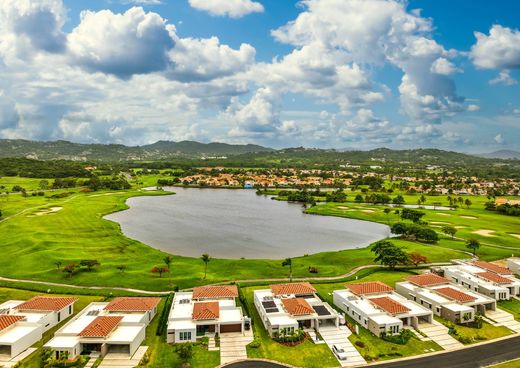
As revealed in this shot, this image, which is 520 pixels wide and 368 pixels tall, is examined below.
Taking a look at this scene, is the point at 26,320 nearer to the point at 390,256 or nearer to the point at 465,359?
the point at 465,359

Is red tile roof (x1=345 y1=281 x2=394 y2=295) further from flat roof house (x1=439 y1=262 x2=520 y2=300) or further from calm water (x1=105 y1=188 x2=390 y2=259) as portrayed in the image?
calm water (x1=105 y1=188 x2=390 y2=259)

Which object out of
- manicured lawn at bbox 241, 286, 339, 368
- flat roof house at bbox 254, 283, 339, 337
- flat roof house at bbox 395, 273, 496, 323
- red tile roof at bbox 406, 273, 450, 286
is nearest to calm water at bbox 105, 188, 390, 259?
flat roof house at bbox 254, 283, 339, 337

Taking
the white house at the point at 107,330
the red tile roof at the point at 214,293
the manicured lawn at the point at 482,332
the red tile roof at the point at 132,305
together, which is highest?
the red tile roof at the point at 214,293

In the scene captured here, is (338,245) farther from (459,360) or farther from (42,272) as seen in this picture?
Result: (42,272)

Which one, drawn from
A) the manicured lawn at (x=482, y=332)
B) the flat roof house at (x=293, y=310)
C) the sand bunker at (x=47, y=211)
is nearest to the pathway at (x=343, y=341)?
the flat roof house at (x=293, y=310)

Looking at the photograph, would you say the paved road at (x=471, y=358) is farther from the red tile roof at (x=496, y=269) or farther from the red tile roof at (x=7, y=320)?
the red tile roof at (x=7, y=320)
